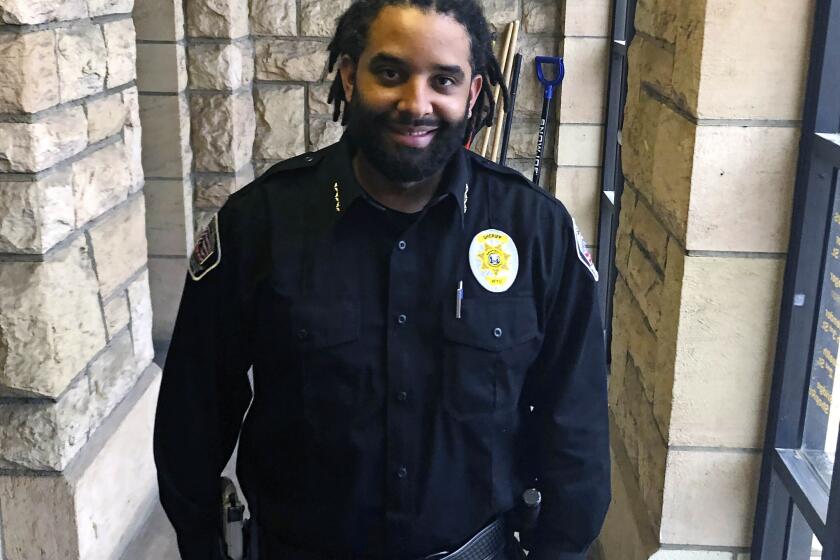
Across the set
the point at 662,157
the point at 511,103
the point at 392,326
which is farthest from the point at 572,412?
the point at 511,103

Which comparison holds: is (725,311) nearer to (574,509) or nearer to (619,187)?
(574,509)

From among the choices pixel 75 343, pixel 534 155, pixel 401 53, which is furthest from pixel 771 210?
pixel 534 155

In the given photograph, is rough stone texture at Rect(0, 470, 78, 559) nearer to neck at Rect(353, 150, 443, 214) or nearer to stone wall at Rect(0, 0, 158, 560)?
stone wall at Rect(0, 0, 158, 560)

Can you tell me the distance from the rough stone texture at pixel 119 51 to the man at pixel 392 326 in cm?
110

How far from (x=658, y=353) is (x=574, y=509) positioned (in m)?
0.49

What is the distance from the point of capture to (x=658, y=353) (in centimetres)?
181

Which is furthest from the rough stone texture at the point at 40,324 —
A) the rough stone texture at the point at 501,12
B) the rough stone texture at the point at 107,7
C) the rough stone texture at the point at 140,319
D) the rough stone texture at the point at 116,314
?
the rough stone texture at the point at 501,12

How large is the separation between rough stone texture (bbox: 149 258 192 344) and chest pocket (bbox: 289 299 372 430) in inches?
92.1

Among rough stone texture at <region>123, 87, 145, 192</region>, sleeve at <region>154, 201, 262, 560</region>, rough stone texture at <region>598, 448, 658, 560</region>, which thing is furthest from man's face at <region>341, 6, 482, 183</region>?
rough stone texture at <region>123, 87, 145, 192</region>

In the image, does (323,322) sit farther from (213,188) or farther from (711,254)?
(213,188)

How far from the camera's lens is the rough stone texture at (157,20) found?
3330 millimetres

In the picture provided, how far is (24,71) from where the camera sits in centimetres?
183

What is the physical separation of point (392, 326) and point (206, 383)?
304 mm

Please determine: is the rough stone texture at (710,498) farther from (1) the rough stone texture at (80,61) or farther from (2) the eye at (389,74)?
(1) the rough stone texture at (80,61)
